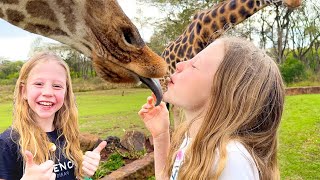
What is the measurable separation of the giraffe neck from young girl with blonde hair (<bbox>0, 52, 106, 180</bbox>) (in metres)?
2.59

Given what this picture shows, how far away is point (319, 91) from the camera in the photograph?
17.2 metres

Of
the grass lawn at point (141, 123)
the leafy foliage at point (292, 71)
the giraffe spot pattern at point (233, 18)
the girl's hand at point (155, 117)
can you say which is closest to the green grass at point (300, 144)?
the grass lawn at point (141, 123)

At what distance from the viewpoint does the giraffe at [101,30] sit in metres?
1.69

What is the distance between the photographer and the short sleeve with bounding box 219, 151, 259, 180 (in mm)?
1108

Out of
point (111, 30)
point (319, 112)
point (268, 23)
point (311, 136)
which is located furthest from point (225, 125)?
point (268, 23)

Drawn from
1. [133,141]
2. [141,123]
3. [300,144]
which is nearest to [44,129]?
[133,141]

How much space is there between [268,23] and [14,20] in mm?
22005

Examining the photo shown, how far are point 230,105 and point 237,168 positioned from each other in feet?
0.60

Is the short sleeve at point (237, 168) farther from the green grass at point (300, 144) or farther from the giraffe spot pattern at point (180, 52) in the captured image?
the giraffe spot pattern at point (180, 52)

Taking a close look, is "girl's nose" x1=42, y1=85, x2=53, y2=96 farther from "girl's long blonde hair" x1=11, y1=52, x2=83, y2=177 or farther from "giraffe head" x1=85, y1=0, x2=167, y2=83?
"giraffe head" x1=85, y1=0, x2=167, y2=83

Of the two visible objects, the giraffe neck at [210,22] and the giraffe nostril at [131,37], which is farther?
the giraffe neck at [210,22]

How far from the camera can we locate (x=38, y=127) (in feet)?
5.66

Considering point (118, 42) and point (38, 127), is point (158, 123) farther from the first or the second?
point (38, 127)

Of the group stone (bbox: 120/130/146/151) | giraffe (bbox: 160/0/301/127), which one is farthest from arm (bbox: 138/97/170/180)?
stone (bbox: 120/130/146/151)
